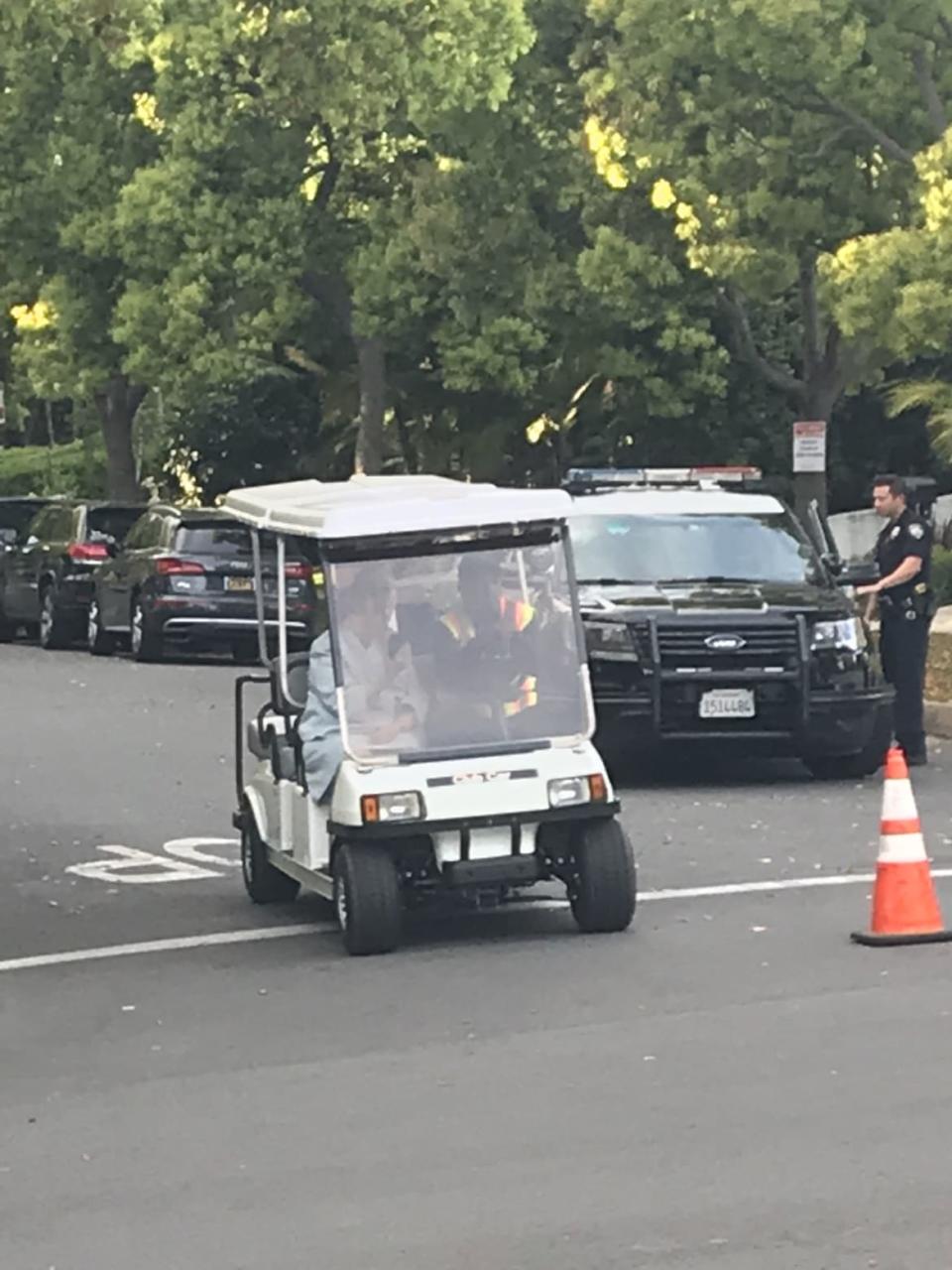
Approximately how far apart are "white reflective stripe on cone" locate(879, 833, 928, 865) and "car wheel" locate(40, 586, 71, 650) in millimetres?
21418

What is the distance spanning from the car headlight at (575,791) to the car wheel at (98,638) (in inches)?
757

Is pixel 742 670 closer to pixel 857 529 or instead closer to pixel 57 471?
pixel 857 529

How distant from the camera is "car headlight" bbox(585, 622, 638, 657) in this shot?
16.2 metres

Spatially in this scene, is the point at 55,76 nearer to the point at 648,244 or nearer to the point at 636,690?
the point at 648,244

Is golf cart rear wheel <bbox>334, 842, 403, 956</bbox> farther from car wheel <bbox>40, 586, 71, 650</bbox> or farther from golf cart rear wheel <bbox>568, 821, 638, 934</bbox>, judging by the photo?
car wheel <bbox>40, 586, 71, 650</bbox>

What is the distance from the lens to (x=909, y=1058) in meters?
8.51

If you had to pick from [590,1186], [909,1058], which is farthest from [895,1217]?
[909,1058]

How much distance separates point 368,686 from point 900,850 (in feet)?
7.45

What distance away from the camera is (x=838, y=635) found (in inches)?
645

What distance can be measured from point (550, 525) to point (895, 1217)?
5007mm

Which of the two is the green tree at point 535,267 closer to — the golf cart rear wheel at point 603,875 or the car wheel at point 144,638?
the car wheel at point 144,638

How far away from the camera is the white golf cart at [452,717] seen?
35.8ft

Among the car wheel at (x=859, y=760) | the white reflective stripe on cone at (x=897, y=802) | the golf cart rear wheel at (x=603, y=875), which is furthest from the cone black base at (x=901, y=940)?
the car wheel at (x=859, y=760)

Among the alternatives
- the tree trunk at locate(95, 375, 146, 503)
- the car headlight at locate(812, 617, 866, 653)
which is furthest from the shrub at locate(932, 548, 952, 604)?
the tree trunk at locate(95, 375, 146, 503)
